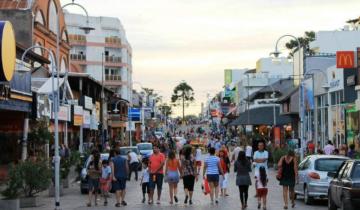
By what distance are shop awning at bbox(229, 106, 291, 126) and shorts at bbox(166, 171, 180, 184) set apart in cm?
4179

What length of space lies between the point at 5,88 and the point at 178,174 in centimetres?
705

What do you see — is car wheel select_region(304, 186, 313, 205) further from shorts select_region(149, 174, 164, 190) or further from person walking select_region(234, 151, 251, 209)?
shorts select_region(149, 174, 164, 190)

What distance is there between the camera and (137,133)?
8969cm

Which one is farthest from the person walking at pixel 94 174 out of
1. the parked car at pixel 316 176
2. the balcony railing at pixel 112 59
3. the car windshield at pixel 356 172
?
the balcony railing at pixel 112 59

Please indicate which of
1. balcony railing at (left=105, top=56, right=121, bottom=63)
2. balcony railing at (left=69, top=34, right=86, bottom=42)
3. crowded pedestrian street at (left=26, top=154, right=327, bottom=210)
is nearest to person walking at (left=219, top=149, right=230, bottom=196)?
crowded pedestrian street at (left=26, top=154, right=327, bottom=210)

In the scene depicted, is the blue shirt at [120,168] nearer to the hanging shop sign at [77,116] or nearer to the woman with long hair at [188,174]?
the woman with long hair at [188,174]

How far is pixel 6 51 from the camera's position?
22.2 meters

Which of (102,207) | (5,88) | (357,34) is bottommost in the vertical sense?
(102,207)

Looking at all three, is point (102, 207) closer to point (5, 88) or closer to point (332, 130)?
point (5, 88)

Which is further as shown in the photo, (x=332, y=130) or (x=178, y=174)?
(x=332, y=130)

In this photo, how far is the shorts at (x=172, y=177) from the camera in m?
22.6

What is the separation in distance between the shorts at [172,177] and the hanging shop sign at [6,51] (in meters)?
5.81

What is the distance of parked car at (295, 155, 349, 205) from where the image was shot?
69.9 feet

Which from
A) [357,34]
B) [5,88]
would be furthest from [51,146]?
[357,34]
